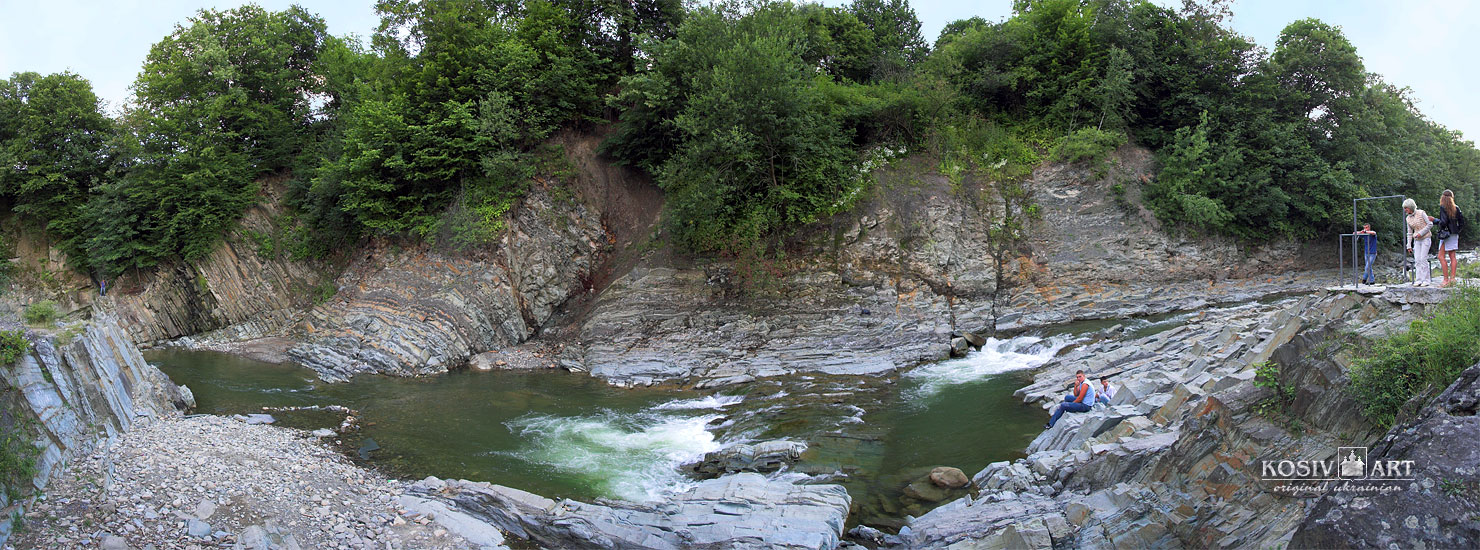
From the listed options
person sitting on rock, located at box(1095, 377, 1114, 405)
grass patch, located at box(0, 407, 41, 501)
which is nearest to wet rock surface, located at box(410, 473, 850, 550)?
grass patch, located at box(0, 407, 41, 501)

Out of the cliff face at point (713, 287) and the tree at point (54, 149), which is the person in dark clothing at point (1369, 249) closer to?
the cliff face at point (713, 287)

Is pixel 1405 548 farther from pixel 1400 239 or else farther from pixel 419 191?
pixel 1400 239

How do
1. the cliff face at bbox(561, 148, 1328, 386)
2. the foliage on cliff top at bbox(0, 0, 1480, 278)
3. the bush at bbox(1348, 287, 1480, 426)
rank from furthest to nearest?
the foliage on cliff top at bbox(0, 0, 1480, 278) < the cliff face at bbox(561, 148, 1328, 386) < the bush at bbox(1348, 287, 1480, 426)

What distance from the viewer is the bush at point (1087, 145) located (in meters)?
25.3

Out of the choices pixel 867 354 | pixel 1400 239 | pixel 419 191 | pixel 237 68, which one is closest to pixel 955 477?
pixel 867 354

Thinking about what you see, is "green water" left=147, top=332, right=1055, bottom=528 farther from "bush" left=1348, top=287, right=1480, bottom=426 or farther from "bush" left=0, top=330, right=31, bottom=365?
"bush" left=1348, top=287, right=1480, bottom=426

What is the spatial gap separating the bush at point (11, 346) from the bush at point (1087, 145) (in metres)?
27.3

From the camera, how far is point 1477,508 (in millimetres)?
4445

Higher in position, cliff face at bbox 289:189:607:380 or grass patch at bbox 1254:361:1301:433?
cliff face at bbox 289:189:607:380

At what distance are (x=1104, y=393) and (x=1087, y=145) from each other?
14.7m

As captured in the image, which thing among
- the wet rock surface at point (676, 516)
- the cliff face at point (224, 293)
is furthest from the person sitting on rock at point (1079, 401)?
the cliff face at point (224, 293)

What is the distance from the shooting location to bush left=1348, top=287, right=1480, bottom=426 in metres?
5.82

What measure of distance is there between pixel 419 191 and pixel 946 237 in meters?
18.3

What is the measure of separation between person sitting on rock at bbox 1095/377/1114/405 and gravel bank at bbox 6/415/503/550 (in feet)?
36.2
